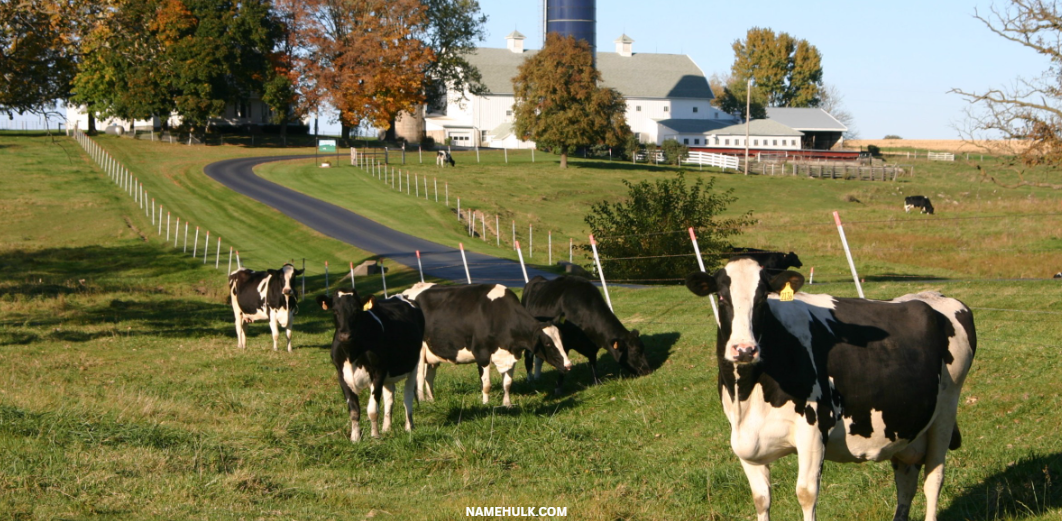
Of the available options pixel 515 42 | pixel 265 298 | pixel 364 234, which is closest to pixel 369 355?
pixel 265 298

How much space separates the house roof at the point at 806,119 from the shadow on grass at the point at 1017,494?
357 feet

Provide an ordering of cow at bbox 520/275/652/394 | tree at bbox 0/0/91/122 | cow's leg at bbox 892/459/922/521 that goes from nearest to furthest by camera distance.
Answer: cow's leg at bbox 892/459/922/521, cow at bbox 520/275/652/394, tree at bbox 0/0/91/122

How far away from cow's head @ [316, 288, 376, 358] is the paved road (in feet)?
56.8

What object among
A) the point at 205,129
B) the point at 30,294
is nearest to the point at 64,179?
the point at 205,129

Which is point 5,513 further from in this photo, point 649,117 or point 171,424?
point 649,117

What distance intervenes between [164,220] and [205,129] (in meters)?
39.7

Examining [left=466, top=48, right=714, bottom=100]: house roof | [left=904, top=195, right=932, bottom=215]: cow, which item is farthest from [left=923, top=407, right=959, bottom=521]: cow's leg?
[left=466, top=48, right=714, bottom=100]: house roof

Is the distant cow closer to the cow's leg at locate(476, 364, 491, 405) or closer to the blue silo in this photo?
the blue silo

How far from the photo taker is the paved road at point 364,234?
3322cm

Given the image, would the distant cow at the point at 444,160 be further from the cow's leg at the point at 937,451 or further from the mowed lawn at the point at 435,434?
the cow's leg at the point at 937,451

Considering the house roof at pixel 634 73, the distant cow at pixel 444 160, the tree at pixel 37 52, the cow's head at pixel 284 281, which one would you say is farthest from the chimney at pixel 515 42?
the cow's head at pixel 284 281

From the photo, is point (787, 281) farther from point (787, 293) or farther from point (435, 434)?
point (435, 434)

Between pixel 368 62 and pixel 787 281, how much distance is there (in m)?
75.6

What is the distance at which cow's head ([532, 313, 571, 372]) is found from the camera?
46.3 ft
